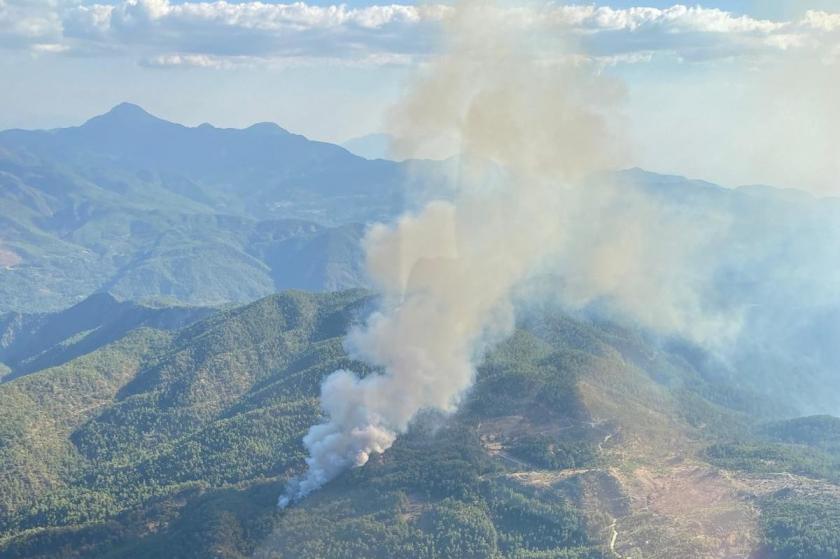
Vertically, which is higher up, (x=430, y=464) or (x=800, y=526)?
(x=800, y=526)

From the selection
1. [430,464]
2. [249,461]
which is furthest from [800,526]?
[249,461]

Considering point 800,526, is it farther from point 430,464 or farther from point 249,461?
point 249,461

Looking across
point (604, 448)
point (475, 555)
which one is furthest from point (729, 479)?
point (475, 555)

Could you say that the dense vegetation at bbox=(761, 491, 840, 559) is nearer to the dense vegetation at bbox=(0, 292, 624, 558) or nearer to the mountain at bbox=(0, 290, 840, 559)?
the mountain at bbox=(0, 290, 840, 559)

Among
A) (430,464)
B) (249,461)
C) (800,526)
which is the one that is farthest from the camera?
(249,461)

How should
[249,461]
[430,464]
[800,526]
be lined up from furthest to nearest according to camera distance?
1. [249,461]
2. [430,464]
3. [800,526]

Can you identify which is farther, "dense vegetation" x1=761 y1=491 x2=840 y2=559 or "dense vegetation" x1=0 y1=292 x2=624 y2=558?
"dense vegetation" x1=0 y1=292 x2=624 y2=558

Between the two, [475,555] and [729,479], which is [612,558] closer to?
[475,555]

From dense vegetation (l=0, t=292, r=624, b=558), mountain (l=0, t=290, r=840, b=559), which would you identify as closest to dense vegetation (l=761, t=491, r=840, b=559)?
mountain (l=0, t=290, r=840, b=559)
